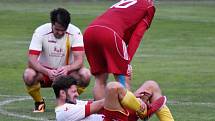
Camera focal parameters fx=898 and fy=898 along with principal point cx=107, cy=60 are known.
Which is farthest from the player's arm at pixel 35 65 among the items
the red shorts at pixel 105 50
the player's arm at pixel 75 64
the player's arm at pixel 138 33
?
the player's arm at pixel 138 33

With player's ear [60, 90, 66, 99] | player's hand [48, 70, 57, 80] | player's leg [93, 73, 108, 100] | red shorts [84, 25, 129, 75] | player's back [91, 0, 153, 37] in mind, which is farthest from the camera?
player's hand [48, 70, 57, 80]

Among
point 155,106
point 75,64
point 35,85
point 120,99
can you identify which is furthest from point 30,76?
point 120,99

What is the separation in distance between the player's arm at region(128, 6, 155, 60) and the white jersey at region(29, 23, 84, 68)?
1.90 meters

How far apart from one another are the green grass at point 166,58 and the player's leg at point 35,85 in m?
0.15

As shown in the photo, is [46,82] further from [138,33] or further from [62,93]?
[62,93]

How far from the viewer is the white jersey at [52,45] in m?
12.6

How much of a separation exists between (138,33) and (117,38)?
290 mm

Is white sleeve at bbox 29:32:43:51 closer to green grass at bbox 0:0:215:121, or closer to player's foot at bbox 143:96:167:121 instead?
green grass at bbox 0:0:215:121

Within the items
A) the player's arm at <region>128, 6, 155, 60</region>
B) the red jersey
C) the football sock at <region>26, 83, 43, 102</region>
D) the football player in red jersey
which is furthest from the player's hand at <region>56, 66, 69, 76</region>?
the player's arm at <region>128, 6, 155, 60</region>

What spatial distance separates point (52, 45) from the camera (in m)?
12.6

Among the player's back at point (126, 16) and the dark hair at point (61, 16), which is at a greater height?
the player's back at point (126, 16)

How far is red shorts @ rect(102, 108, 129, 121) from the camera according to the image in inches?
362

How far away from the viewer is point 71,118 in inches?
352

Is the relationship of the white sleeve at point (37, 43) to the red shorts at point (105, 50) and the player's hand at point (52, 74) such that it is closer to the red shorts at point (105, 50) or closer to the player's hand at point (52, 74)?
→ the player's hand at point (52, 74)
